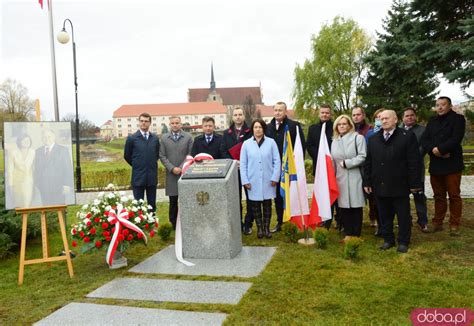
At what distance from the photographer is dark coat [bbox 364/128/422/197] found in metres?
5.03

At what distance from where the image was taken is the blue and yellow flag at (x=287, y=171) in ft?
19.6

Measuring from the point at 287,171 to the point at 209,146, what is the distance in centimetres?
147

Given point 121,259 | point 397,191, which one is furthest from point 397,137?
point 121,259

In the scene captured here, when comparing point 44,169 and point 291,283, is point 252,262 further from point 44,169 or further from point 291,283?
point 44,169

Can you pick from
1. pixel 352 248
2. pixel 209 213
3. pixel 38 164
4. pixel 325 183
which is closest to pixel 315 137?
pixel 325 183

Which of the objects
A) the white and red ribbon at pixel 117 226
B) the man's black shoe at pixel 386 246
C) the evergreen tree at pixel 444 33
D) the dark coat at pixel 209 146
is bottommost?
the man's black shoe at pixel 386 246

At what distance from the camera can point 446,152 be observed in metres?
5.74

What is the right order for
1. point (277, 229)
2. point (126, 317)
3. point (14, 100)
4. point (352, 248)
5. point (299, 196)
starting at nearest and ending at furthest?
point (126, 317), point (352, 248), point (299, 196), point (277, 229), point (14, 100)

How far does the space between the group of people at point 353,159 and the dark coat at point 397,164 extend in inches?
0.5

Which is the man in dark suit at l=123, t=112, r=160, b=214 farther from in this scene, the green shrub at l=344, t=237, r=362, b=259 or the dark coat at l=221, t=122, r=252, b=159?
the green shrub at l=344, t=237, r=362, b=259

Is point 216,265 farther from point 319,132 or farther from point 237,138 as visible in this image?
point 319,132

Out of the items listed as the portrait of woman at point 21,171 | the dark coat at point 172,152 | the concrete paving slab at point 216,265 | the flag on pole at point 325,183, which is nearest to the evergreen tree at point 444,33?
the flag on pole at point 325,183

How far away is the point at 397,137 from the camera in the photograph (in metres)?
5.14

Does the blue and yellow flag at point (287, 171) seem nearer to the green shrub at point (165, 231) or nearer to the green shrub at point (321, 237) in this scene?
the green shrub at point (321, 237)
